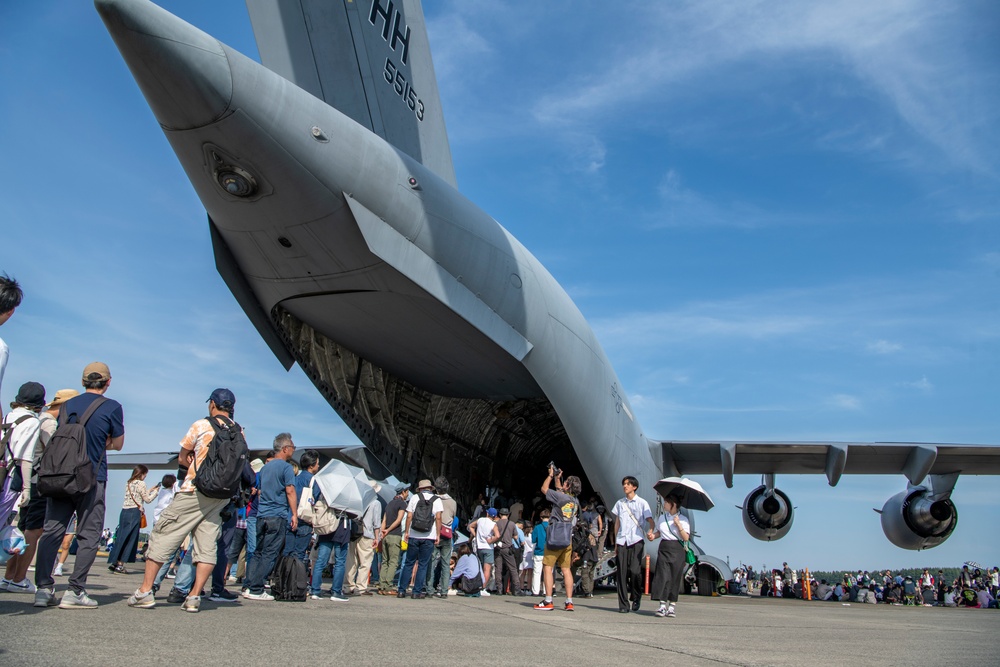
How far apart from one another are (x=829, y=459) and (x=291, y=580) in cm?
1057

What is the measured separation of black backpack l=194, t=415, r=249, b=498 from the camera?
4.48 meters

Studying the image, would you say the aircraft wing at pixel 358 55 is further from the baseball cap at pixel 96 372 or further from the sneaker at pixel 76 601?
the sneaker at pixel 76 601

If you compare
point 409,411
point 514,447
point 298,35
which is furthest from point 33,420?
A: point 514,447

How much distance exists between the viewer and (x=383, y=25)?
912cm

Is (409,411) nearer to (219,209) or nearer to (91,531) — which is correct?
(219,209)

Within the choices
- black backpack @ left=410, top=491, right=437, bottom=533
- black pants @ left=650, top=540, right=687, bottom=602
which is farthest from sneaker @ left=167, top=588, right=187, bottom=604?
black pants @ left=650, top=540, right=687, bottom=602

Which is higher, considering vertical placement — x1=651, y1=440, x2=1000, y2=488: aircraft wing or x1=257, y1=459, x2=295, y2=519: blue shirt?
x1=651, y1=440, x2=1000, y2=488: aircraft wing

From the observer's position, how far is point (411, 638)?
3977 mm

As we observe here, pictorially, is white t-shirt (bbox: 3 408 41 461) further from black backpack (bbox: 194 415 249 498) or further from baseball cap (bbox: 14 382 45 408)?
black backpack (bbox: 194 415 249 498)

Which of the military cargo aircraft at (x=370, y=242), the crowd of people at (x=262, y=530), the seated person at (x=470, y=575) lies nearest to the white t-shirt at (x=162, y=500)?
the crowd of people at (x=262, y=530)

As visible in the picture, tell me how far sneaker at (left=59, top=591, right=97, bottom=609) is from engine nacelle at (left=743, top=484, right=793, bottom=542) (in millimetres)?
13321

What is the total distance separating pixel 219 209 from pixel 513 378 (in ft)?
14.8

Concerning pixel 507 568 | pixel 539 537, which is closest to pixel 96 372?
pixel 539 537

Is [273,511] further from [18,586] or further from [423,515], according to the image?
[423,515]
